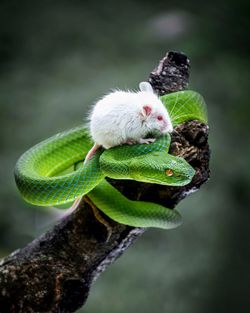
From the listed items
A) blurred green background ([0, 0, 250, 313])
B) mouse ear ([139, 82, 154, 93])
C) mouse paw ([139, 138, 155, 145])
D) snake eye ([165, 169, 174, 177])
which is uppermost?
mouse ear ([139, 82, 154, 93])

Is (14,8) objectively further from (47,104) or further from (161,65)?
(161,65)

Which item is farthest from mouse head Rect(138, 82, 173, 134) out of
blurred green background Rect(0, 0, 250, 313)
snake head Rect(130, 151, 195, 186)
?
blurred green background Rect(0, 0, 250, 313)

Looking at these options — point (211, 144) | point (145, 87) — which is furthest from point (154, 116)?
point (211, 144)

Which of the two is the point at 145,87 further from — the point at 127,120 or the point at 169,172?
the point at 169,172

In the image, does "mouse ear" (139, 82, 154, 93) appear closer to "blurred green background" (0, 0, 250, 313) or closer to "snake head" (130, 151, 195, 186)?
"snake head" (130, 151, 195, 186)

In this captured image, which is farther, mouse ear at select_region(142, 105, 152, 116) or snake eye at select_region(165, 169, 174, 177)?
mouse ear at select_region(142, 105, 152, 116)

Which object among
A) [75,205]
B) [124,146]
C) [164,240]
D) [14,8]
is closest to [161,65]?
[124,146]

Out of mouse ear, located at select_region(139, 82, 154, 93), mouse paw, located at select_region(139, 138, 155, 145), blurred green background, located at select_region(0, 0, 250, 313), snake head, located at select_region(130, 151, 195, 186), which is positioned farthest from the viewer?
blurred green background, located at select_region(0, 0, 250, 313)
